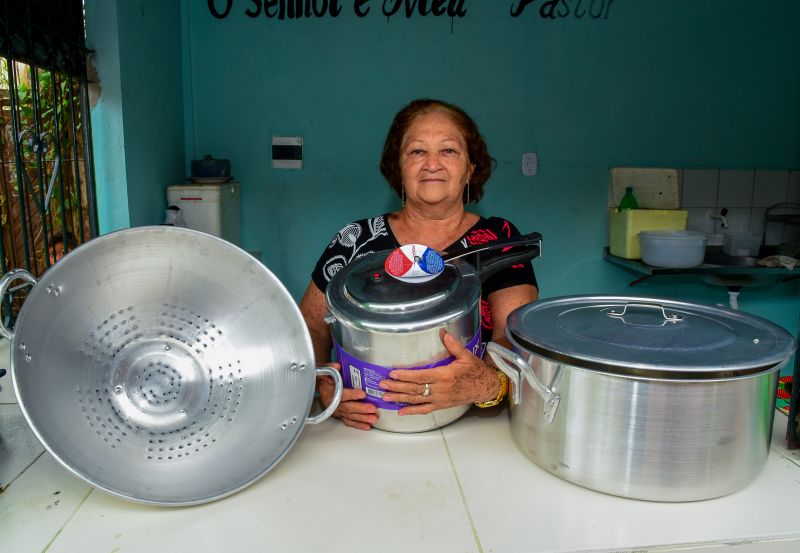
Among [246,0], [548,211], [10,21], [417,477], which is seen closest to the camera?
[417,477]

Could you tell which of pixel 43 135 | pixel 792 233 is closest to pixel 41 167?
pixel 43 135

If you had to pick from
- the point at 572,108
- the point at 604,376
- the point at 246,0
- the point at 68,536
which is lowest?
the point at 68,536

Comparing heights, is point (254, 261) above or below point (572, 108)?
below

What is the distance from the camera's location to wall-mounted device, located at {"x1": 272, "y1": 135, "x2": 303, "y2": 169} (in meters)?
2.52

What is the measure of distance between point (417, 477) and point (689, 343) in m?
0.37

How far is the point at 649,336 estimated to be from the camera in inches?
29.1

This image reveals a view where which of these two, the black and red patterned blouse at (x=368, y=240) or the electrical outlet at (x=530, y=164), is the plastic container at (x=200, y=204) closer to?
the black and red patterned blouse at (x=368, y=240)

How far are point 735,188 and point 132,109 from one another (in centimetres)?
243

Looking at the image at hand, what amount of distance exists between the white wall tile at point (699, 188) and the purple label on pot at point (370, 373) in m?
2.15

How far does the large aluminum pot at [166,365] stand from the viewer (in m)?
0.72

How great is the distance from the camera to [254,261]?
784 mm

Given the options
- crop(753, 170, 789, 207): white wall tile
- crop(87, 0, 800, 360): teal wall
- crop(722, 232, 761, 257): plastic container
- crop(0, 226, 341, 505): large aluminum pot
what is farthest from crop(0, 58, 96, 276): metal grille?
crop(753, 170, 789, 207): white wall tile

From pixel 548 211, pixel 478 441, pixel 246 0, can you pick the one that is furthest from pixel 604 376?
pixel 246 0

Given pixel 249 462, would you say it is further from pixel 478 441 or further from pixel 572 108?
pixel 572 108
